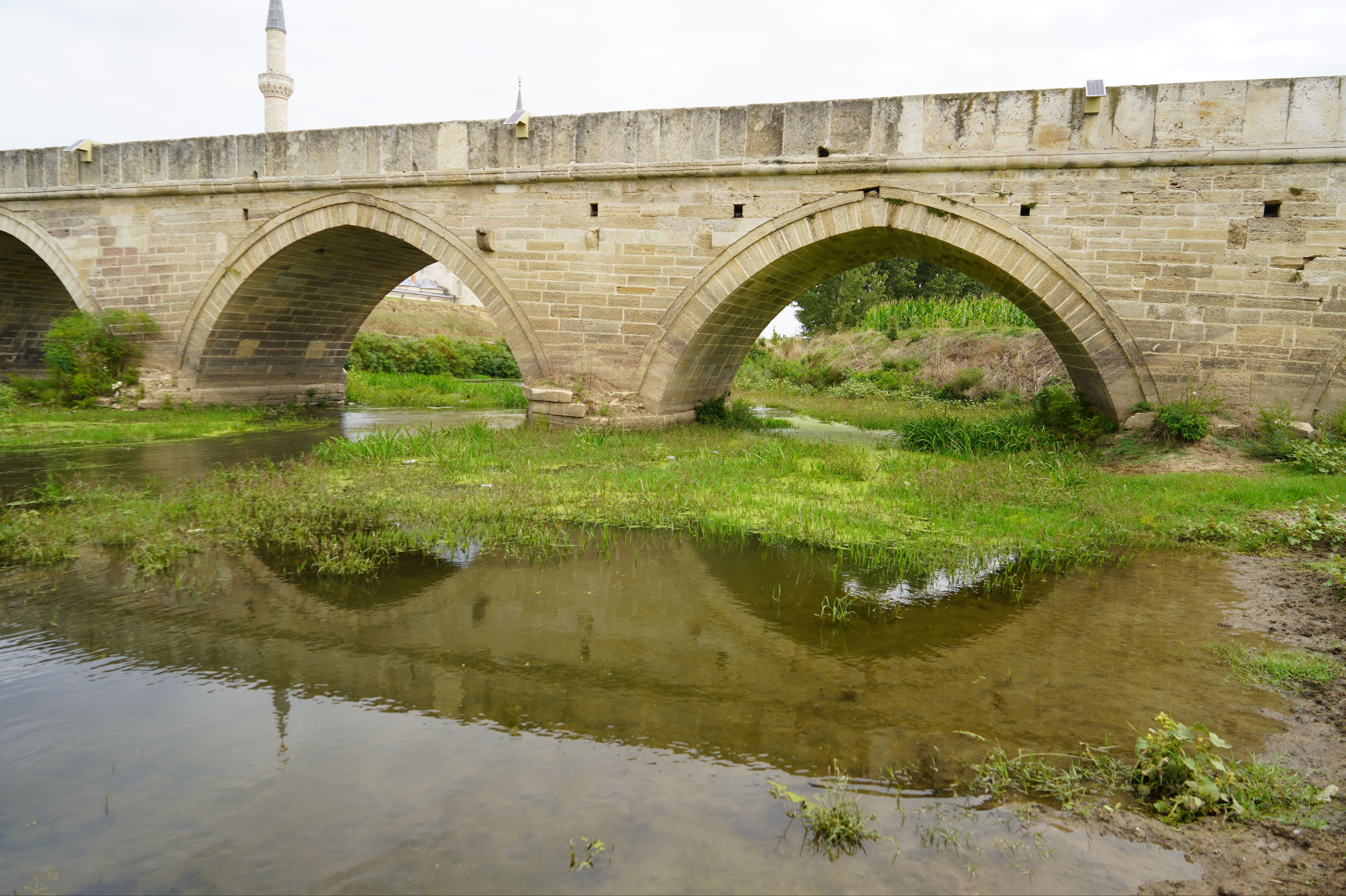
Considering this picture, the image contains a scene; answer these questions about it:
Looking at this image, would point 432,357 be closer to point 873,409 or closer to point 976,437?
point 873,409

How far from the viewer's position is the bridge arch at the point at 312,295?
1159 centimetres

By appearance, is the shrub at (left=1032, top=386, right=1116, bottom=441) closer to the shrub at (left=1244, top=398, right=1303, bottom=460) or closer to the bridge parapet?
the shrub at (left=1244, top=398, right=1303, bottom=460)

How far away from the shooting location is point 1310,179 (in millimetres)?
8602

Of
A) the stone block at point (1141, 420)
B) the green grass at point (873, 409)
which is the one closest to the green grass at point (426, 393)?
the green grass at point (873, 409)

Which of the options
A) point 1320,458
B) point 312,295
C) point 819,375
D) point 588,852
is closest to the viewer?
point 588,852

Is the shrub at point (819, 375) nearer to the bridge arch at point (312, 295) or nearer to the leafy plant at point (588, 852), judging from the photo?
the bridge arch at point (312, 295)

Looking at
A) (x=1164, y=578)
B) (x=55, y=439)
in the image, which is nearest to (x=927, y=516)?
(x=1164, y=578)

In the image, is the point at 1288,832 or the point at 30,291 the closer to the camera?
the point at 1288,832

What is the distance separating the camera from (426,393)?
1803 cm

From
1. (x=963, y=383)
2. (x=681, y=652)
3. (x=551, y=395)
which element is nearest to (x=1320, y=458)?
(x=681, y=652)

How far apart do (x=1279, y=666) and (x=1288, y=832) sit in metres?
1.53

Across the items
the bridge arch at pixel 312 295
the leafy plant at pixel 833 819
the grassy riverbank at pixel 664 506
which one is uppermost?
the bridge arch at pixel 312 295

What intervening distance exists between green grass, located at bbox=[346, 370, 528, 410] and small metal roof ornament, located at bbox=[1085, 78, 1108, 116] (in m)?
10.1

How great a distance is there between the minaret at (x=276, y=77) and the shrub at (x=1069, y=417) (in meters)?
22.7
